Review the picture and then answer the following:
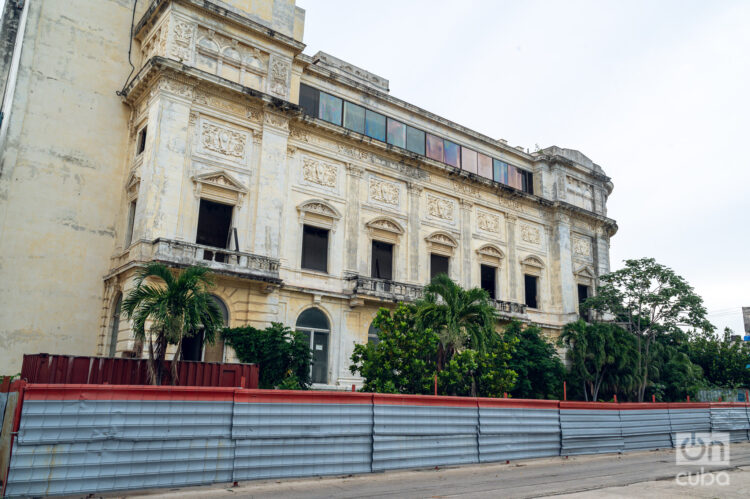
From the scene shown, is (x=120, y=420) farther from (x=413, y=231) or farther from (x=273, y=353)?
(x=413, y=231)

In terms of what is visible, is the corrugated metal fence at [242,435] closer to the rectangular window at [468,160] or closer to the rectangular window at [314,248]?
the rectangular window at [314,248]

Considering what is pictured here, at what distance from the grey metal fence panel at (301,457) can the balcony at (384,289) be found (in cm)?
1409

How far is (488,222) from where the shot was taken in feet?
111

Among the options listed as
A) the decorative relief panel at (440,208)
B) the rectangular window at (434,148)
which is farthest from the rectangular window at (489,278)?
the rectangular window at (434,148)

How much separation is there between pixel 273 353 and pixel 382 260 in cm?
999

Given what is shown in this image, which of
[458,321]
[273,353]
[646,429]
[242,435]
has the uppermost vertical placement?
[458,321]

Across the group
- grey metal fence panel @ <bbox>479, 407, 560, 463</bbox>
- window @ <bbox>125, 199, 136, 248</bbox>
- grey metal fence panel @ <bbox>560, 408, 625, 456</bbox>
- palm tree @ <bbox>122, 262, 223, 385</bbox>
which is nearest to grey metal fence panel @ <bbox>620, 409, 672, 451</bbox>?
grey metal fence panel @ <bbox>560, 408, 625, 456</bbox>

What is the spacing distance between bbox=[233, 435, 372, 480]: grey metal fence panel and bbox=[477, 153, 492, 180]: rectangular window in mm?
24693

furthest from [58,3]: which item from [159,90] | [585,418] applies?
[585,418]

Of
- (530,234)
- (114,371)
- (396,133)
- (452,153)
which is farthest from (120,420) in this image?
(530,234)

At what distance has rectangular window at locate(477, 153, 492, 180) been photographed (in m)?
34.2

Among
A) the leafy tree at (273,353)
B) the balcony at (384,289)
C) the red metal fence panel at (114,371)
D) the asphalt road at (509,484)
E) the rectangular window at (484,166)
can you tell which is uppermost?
the rectangular window at (484,166)

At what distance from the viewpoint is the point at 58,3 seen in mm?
24391

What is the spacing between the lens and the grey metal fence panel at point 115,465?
328 inches
